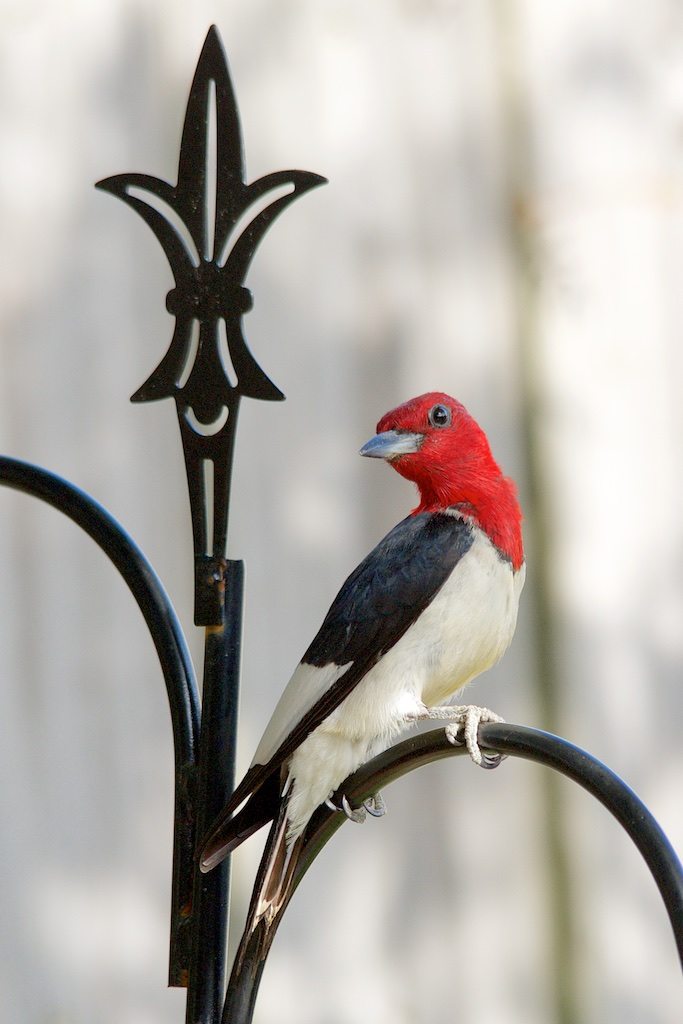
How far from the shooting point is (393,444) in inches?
56.2

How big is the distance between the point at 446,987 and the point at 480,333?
4.06 ft

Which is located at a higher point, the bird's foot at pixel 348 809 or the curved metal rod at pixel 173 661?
the curved metal rod at pixel 173 661

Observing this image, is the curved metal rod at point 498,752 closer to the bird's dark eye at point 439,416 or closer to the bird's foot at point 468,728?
the bird's foot at point 468,728

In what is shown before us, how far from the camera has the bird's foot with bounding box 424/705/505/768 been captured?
1013 millimetres

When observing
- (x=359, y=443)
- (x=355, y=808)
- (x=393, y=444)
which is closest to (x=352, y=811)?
(x=355, y=808)

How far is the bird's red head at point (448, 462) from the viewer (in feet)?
4.76

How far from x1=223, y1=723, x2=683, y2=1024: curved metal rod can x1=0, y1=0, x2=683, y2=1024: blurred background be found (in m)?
1.12

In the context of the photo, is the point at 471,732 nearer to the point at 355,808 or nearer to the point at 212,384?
the point at 355,808

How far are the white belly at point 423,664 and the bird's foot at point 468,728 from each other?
0.05 m

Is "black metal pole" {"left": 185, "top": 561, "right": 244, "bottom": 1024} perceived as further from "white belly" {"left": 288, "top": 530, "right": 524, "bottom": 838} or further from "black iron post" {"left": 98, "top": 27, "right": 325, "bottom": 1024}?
"white belly" {"left": 288, "top": 530, "right": 524, "bottom": 838}

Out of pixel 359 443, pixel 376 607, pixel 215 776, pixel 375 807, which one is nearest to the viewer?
pixel 215 776

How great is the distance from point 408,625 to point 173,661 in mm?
346

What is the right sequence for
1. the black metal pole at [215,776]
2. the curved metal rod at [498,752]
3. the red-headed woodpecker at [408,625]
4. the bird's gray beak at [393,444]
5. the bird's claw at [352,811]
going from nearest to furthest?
the curved metal rod at [498,752]
the black metal pole at [215,776]
the bird's claw at [352,811]
the red-headed woodpecker at [408,625]
the bird's gray beak at [393,444]

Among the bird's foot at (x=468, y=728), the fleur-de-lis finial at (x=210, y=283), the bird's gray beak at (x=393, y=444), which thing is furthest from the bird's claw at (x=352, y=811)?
the bird's gray beak at (x=393, y=444)
